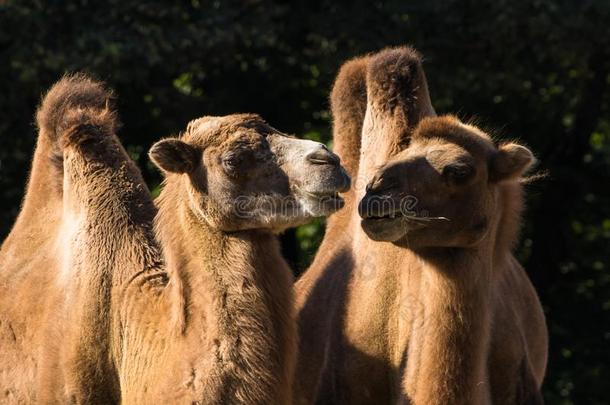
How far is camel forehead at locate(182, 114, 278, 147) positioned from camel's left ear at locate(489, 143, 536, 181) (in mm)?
1164

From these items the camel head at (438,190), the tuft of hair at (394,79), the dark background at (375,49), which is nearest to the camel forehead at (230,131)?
the camel head at (438,190)

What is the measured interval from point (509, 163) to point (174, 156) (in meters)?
1.68

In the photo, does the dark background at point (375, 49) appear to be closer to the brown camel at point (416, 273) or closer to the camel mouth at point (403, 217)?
the brown camel at point (416, 273)

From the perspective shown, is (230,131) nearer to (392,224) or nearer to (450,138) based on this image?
(392,224)

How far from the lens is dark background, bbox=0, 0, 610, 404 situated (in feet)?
37.8

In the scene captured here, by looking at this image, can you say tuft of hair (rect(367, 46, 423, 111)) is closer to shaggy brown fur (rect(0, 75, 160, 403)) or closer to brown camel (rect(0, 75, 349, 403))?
brown camel (rect(0, 75, 349, 403))

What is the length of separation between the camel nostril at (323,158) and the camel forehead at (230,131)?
12.8 inches

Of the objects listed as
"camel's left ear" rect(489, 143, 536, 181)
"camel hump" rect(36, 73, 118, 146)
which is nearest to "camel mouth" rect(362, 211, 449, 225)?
"camel's left ear" rect(489, 143, 536, 181)

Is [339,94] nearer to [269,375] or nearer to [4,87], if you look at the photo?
[269,375]

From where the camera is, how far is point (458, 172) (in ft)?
19.8

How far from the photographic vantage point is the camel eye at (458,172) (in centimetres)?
602

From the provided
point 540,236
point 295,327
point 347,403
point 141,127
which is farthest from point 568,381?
point 295,327

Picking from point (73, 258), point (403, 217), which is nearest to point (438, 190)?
point (403, 217)

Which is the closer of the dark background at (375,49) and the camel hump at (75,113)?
the camel hump at (75,113)
